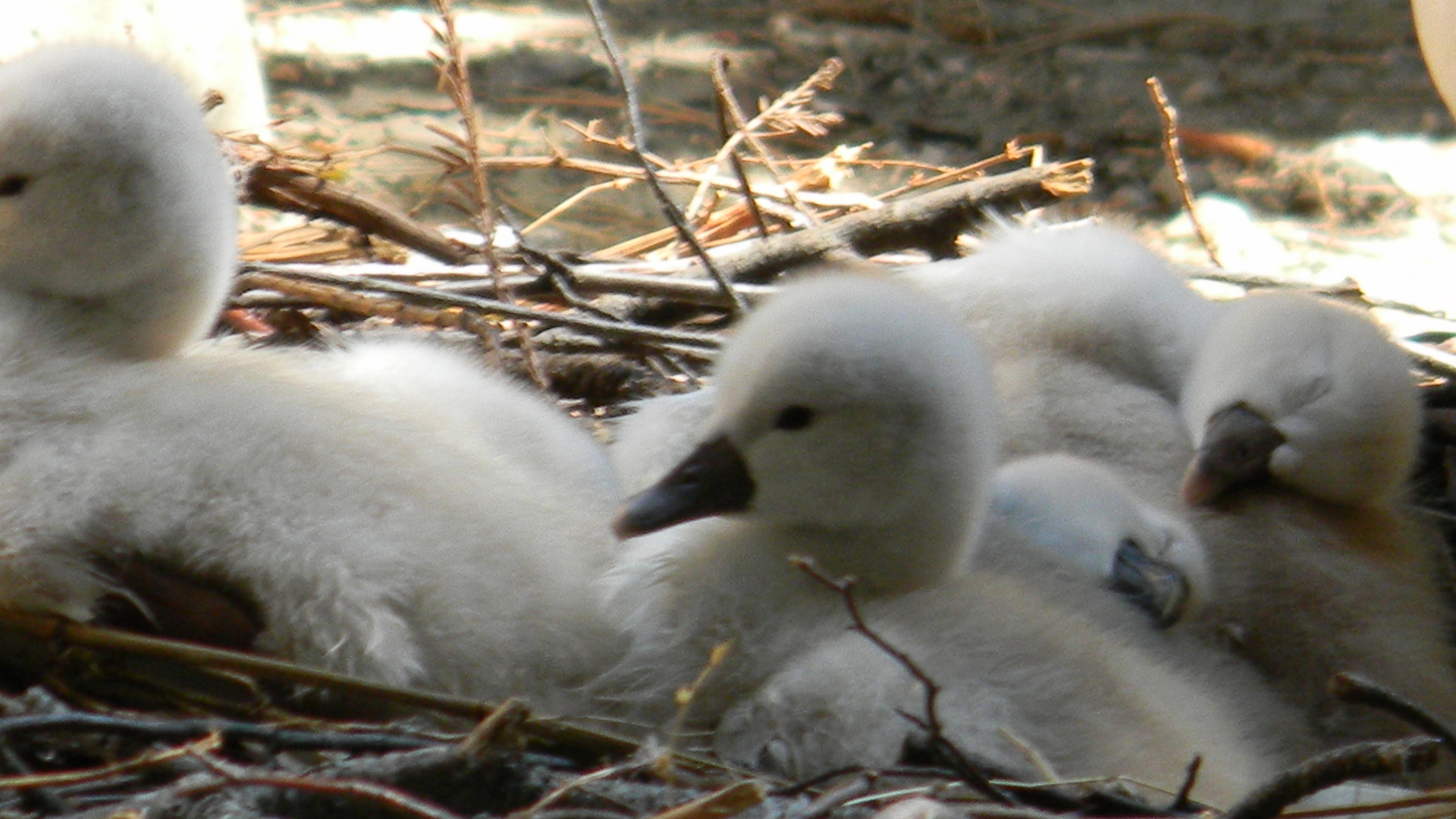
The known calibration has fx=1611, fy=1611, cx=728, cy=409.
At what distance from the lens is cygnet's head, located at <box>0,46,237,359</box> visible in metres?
1.72

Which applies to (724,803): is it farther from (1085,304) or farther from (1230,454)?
(1085,304)

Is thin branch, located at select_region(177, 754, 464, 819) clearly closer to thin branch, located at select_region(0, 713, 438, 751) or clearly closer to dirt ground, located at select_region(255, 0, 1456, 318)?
thin branch, located at select_region(0, 713, 438, 751)

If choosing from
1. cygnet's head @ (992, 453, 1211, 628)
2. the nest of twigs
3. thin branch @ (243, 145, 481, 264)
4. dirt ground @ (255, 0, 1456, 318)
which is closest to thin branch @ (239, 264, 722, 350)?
the nest of twigs

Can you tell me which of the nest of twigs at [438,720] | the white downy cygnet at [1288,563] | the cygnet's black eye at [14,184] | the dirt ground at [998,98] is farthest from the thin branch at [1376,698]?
the dirt ground at [998,98]

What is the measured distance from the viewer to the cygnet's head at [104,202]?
172 cm

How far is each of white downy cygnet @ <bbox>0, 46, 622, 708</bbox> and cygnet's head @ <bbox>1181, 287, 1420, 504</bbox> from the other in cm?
81

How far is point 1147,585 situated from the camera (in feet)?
6.01

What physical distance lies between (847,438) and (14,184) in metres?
0.93

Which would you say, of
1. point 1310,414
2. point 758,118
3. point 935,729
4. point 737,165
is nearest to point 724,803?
point 935,729

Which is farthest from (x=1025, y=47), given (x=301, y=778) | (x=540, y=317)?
(x=301, y=778)

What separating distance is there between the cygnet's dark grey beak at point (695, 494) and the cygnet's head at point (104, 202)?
621mm

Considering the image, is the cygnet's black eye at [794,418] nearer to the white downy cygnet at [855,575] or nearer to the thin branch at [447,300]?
the white downy cygnet at [855,575]

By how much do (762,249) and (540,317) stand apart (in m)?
0.55

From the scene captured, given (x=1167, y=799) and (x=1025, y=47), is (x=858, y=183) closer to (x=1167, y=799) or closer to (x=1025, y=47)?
(x=1025, y=47)
